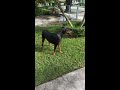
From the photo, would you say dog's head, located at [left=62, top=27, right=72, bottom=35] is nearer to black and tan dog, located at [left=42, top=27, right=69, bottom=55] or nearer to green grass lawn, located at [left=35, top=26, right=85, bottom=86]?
black and tan dog, located at [left=42, top=27, right=69, bottom=55]

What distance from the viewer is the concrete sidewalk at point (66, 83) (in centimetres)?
305

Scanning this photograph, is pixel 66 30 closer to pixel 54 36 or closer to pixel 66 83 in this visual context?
pixel 54 36

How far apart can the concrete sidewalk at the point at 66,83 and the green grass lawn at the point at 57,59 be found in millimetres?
110

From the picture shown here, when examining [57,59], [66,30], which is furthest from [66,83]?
[66,30]

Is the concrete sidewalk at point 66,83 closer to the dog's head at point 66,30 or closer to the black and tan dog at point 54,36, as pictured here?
the black and tan dog at point 54,36

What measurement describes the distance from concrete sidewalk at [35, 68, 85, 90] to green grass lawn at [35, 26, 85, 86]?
0.11 m

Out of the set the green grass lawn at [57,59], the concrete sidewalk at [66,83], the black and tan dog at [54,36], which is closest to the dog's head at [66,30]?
the black and tan dog at [54,36]

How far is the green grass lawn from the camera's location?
354 cm

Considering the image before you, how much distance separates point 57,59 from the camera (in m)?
4.13
